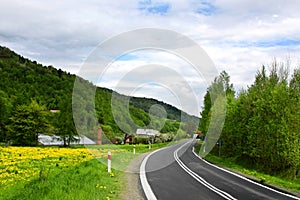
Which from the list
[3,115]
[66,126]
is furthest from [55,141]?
[3,115]

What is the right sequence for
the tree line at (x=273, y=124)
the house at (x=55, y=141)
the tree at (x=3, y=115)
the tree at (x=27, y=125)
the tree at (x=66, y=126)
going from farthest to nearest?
the house at (x=55, y=141), the tree at (x=3, y=115), the tree at (x=66, y=126), the tree at (x=27, y=125), the tree line at (x=273, y=124)

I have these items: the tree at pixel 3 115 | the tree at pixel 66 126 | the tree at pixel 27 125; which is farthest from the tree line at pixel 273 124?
the tree at pixel 3 115

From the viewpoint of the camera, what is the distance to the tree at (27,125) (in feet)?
209

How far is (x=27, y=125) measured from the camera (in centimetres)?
6494

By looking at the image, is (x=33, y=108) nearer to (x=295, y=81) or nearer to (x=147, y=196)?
(x=295, y=81)

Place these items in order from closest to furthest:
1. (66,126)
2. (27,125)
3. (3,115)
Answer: (27,125) < (66,126) < (3,115)

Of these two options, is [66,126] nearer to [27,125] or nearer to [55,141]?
[27,125]

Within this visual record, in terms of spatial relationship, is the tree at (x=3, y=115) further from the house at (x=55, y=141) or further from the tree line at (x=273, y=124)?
the tree line at (x=273, y=124)

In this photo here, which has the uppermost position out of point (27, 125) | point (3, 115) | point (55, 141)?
point (3, 115)

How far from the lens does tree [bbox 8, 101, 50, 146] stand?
209 ft

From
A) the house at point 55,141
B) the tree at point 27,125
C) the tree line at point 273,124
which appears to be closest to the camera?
the tree line at point 273,124

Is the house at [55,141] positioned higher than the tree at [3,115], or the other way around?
the tree at [3,115]

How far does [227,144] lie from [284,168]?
46.6 ft

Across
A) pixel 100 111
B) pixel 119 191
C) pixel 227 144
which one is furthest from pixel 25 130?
pixel 119 191
